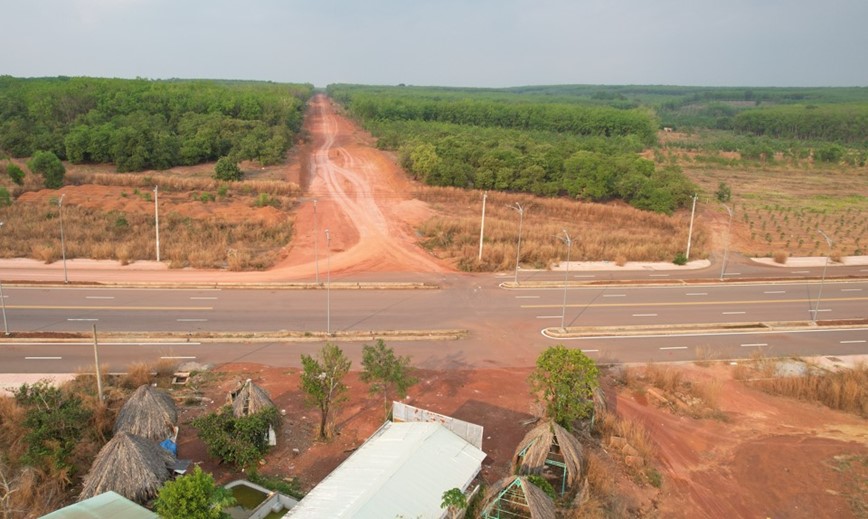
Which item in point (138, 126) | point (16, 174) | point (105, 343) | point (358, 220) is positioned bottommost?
point (105, 343)

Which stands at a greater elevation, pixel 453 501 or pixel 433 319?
pixel 453 501

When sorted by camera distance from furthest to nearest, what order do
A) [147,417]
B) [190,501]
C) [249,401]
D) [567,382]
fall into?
[249,401], [567,382], [147,417], [190,501]

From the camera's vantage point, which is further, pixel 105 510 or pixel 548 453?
pixel 548 453

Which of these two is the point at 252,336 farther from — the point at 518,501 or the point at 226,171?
the point at 226,171

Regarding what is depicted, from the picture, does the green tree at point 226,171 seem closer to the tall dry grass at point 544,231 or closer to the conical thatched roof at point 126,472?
the tall dry grass at point 544,231

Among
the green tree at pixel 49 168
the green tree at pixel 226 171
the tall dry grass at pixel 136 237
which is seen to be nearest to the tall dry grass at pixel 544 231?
the tall dry grass at pixel 136 237

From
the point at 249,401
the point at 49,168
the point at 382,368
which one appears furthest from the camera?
the point at 49,168

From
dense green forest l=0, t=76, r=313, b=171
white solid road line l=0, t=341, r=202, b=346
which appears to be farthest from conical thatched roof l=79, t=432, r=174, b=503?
dense green forest l=0, t=76, r=313, b=171

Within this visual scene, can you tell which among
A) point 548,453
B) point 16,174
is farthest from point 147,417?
point 16,174
